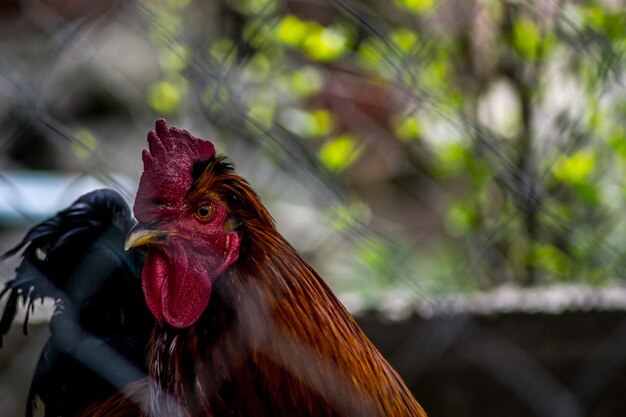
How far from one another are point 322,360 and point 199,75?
61 centimetres

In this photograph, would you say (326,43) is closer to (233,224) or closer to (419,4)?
(419,4)

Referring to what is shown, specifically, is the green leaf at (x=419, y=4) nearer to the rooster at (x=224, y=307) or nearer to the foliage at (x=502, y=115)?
the foliage at (x=502, y=115)

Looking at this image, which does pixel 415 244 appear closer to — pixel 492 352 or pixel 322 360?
pixel 492 352

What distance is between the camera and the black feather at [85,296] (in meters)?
1.34

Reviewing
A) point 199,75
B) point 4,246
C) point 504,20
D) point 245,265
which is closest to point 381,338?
point 199,75

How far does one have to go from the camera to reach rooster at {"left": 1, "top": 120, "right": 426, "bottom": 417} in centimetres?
106

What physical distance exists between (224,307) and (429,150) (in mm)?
1746

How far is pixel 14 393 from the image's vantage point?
5.86 ft

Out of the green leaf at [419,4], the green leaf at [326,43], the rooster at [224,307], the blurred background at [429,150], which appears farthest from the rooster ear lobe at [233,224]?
the green leaf at [419,4]

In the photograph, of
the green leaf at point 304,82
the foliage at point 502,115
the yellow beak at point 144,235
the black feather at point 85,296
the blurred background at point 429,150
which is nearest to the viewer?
the yellow beak at point 144,235

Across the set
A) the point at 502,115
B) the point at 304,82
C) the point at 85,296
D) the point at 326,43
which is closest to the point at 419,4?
the point at 326,43

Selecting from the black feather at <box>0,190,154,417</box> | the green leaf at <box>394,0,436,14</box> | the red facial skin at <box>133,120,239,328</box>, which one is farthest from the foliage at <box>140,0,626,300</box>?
the red facial skin at <box>133,120,239,328</box>

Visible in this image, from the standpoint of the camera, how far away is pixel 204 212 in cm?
107

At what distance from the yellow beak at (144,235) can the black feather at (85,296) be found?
31 cm
